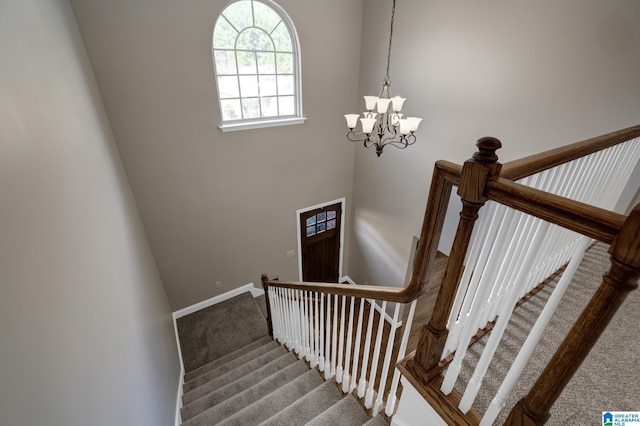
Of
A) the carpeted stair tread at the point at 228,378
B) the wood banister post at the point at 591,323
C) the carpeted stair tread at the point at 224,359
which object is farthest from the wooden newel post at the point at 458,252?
the carpeted stair tread at the point at 224,359

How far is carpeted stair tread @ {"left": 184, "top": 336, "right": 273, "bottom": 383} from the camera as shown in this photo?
11.6ft

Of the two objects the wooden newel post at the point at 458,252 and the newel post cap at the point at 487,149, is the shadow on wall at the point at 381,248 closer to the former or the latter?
the wooden newel post at the point at 458,252

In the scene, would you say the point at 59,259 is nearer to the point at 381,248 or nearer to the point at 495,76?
the point at 495,76

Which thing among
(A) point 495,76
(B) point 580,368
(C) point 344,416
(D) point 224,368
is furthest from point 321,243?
(B) point 580,368

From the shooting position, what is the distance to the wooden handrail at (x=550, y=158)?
863 millimetres

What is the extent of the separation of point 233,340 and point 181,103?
3.18 meters

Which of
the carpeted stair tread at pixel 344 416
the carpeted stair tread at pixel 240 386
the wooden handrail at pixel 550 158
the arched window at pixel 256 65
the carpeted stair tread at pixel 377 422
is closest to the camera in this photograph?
the wooden handrail at pixel 550 158

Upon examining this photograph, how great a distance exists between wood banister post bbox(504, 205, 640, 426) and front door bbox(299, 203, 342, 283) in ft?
14.4

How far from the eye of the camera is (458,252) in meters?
0.92

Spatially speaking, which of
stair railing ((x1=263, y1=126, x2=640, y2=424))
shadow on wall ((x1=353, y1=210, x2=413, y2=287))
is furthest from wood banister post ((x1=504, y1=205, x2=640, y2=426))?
shadow on wall ((x1=353, y1=210, x2=413, y2=287))

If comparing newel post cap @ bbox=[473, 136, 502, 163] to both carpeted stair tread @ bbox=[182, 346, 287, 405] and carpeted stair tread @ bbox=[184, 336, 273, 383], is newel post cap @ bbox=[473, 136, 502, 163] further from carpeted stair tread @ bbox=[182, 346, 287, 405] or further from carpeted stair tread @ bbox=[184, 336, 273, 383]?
carpeted stair tread @ bbox=[184, 336, 273, 383]

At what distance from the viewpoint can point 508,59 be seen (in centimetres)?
280

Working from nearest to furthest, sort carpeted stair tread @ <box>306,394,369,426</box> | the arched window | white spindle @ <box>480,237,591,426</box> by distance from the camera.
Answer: white spindle @ <box>480,237,591,426</box>, carpeted stair tread @ <box>306,394,369,426</box>, the arched window

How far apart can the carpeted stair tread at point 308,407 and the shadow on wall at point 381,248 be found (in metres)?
2.91
